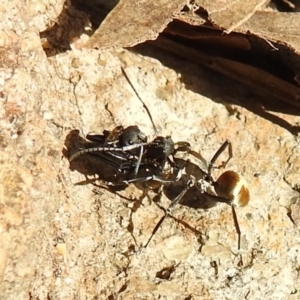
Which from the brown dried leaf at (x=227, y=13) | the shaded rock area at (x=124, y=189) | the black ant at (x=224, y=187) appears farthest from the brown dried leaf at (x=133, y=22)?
the black ant at (x=224, y=187)

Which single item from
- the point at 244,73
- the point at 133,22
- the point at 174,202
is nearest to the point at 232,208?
the point at 174,202

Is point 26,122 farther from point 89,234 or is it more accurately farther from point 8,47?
point 89,234

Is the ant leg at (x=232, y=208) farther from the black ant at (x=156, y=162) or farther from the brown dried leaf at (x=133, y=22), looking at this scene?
the brown dried leaf at (x=133, y=22)

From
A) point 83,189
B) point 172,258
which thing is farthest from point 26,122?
point 172,258

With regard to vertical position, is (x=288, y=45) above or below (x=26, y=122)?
above

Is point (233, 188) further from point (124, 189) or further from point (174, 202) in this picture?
point (124, 189)
